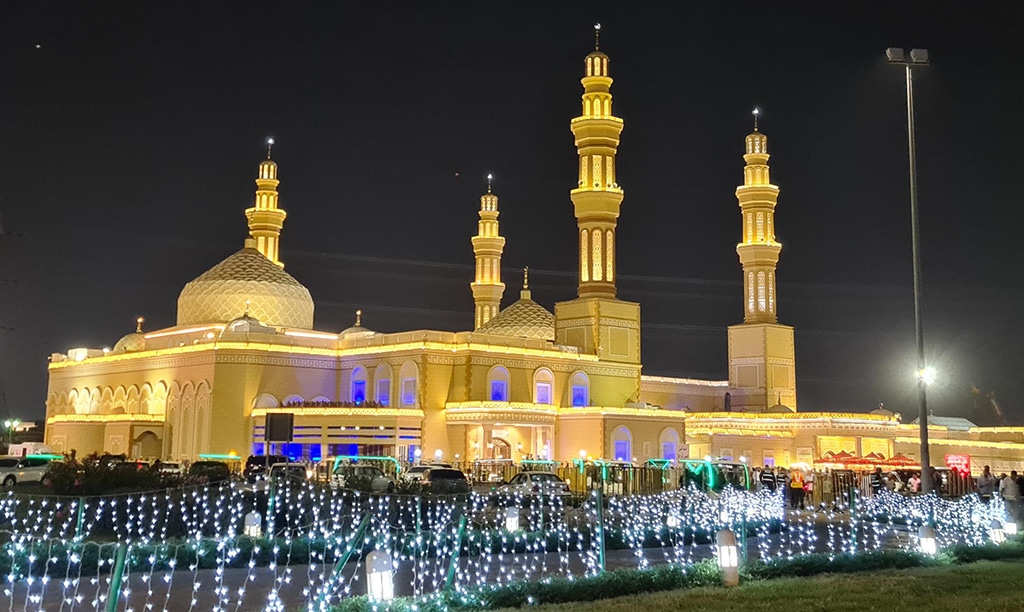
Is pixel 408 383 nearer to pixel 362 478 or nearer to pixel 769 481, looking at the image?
pixel 769 481

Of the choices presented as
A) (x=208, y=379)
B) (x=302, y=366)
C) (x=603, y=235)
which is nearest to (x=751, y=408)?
(x=603, y=235)

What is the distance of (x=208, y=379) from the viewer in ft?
132

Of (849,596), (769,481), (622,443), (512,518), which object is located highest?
(622,443)

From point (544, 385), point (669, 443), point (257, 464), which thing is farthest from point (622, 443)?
point (257, 464)

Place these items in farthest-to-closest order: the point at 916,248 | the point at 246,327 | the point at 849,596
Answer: the point at 246,327
the point at 916,248
the point at 849,596

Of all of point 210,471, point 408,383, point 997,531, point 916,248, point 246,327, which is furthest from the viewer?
point 246,327

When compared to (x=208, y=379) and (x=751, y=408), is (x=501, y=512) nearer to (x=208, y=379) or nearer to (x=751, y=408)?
(x=208, y=379)

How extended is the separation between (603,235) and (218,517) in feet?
97.6

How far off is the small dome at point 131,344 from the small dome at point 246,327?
21.2ft

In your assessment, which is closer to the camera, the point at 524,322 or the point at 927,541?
the point at 927,541

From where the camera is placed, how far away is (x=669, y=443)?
4178 centimetres

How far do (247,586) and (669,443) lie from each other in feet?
102

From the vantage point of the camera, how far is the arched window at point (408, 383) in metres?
39.9

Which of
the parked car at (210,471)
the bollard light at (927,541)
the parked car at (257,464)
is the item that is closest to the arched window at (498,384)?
the parked car at (257,464)
